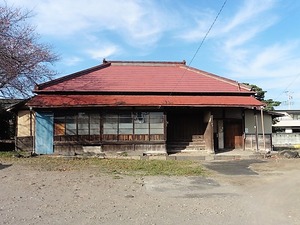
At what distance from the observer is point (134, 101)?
23.6 m

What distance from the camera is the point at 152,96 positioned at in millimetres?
25078

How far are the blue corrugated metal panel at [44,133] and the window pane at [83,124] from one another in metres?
1.81

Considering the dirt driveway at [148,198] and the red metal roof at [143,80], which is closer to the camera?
the dirt driveway at [148,198]

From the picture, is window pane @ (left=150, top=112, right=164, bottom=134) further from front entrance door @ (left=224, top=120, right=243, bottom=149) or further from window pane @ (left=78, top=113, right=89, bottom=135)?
front entrance door @ (left=224, top=120, right=243, bottom=149)

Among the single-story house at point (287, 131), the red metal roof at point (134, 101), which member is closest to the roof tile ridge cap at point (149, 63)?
the red metal roof at point (134, 101)

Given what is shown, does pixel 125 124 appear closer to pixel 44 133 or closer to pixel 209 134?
pixel 44 133

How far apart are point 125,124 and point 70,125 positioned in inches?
138

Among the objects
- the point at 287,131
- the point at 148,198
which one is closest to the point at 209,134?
the point at 148,198

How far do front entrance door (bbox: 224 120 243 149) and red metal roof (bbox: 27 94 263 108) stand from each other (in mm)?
1831

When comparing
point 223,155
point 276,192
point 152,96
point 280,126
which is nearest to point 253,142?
point 223,155

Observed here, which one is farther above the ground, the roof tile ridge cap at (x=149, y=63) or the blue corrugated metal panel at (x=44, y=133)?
the roof tile ridge cap at (x=149, y=63)

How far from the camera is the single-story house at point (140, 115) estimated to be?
23141 mm

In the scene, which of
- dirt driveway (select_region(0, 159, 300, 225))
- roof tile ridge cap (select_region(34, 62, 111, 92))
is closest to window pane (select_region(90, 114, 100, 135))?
roof tile ridge cap (select_region(34, 62, 111, 92))

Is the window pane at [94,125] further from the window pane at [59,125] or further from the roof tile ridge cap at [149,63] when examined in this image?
the roof tile ridge cap at [149,63]
